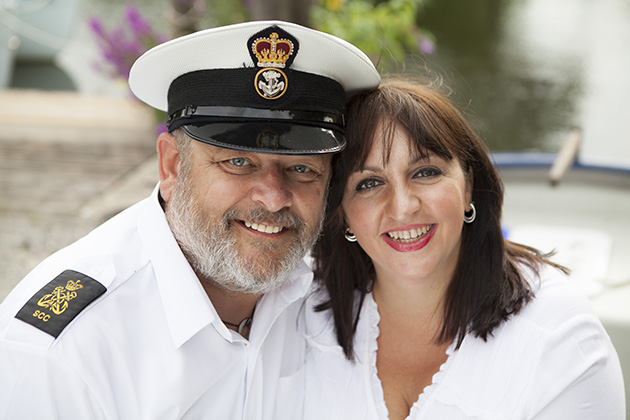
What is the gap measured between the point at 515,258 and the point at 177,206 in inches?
39.1

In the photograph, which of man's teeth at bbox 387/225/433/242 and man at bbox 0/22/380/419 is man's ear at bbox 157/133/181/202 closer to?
man at bbox 0/22/380/419

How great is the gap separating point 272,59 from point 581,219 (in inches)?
117

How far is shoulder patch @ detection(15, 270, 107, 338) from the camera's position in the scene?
1.55 m

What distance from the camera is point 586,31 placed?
1318 cm

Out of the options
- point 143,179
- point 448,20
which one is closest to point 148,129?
point 143,179

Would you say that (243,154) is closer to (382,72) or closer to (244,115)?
(244,115)

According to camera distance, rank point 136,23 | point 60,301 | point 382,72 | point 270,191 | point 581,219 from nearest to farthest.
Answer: point 60,301 → point 270,191 → point 382,72 → point 581,219 → point 136,23

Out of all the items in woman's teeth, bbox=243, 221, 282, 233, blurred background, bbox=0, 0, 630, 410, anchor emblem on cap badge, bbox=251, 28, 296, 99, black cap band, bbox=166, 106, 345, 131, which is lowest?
blurred background, bbox=0, 0, 630, 410

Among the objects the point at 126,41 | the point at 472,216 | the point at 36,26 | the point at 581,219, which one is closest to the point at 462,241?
the point at 472,216

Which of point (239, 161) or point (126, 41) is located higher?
point (239, 161)

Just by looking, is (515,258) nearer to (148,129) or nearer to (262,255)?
(262,255)

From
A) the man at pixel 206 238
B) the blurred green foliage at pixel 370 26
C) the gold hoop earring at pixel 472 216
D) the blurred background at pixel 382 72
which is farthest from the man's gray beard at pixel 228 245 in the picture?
the blurred green foliage at pixel 370 26

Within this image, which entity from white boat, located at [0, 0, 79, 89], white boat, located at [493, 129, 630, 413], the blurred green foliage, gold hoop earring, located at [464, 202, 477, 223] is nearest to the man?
gold hoop earring, located at [464, 202, 477, 223]

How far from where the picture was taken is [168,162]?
6.09ft
